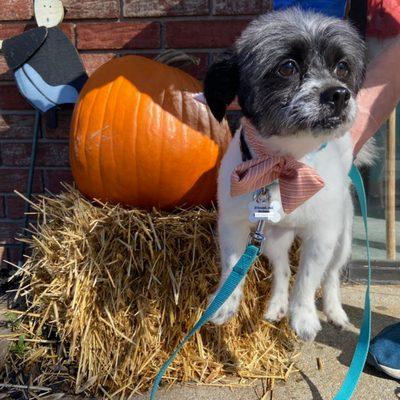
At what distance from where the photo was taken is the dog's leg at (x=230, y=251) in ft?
6.37

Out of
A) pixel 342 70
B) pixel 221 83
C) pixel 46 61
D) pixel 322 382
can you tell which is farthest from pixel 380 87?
pixel 46 61

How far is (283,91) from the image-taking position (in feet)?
5.48

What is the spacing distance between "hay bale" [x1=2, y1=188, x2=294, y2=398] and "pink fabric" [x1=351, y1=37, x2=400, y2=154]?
0.82 m

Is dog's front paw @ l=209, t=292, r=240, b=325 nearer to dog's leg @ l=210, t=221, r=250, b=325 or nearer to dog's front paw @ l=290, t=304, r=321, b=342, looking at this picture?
dog's leg @ l=210, t=221, r=250, b=325

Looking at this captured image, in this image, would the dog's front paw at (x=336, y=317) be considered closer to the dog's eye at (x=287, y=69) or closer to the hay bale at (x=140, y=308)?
the hay bale at (x=140, y=308)

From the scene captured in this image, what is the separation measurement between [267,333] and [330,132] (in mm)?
1151

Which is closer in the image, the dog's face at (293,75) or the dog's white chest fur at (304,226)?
the dog's face at (293,75)

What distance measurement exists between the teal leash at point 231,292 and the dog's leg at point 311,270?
26 centimetres

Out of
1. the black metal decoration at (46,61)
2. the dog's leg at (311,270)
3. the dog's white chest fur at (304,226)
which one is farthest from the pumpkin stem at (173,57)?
the dog's leg at (311,270)

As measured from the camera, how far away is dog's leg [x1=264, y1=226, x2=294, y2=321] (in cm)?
212

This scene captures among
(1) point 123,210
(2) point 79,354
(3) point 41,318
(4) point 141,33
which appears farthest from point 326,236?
(4) point 141,33

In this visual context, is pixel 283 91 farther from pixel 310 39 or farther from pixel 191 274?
pixel 191 274

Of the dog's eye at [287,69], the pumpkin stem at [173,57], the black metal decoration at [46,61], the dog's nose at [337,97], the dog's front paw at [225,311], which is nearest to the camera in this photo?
the dog's nose at [337,97]

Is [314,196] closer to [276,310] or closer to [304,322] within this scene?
[304,322]
